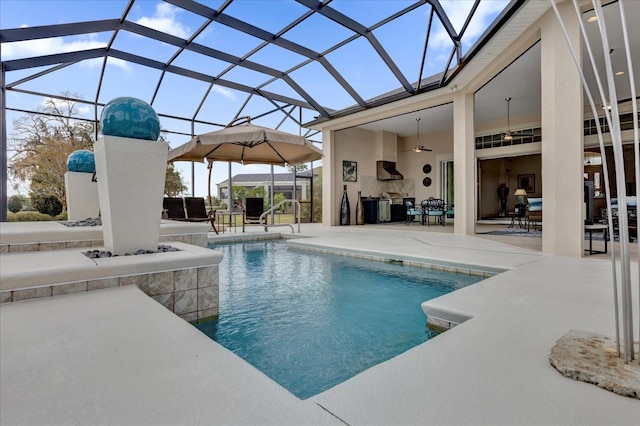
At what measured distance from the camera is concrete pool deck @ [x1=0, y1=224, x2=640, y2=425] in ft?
3.06

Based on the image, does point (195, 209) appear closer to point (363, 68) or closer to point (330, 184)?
point (330, 184)

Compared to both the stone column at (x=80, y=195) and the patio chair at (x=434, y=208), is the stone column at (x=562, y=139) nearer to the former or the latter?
the patio chair at (x=434, y=208)

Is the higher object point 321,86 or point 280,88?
point 280,88

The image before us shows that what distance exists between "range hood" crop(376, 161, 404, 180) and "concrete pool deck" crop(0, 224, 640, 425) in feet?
34.3

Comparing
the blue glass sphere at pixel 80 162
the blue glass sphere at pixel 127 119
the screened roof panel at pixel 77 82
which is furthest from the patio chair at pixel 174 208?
the blue glass sphere at pixel 127 119

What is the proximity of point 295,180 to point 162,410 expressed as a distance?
410 inches

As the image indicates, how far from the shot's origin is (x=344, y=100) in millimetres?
9062

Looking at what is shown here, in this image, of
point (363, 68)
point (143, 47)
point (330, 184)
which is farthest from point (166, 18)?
point (330, 184)

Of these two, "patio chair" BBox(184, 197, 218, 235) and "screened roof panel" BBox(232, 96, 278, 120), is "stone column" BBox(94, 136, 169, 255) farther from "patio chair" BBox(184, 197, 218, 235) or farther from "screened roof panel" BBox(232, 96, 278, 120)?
"screened roof panel" BBox(232, 96, 278, 120)

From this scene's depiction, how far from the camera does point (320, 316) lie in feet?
8.08

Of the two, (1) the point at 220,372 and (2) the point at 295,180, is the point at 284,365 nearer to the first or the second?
(1) the point at 220,372

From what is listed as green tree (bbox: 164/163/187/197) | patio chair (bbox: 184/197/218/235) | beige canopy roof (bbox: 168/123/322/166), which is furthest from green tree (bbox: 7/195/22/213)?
beige canopy roof (bbox: 168/123/322/166)

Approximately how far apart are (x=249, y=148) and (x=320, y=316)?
223 inches

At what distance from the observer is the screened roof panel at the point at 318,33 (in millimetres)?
6376
